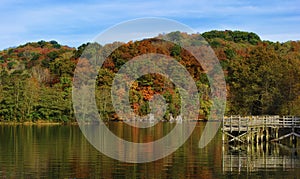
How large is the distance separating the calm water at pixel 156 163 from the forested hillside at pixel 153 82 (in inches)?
673

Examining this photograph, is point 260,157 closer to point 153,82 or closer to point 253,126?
point 253,126

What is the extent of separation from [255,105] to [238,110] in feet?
8.28

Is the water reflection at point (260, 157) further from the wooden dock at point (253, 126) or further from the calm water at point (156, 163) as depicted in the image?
the wooden dock at point (253, 126)

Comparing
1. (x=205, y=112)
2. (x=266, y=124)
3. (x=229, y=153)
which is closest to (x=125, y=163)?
(x=229, y=153)

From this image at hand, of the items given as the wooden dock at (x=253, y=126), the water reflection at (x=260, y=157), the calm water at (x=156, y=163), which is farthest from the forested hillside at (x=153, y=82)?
the calm water at (x=156, y=163)

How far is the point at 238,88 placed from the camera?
2785 inches

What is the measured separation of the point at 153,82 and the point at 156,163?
2364 inches

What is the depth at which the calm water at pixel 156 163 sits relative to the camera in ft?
104

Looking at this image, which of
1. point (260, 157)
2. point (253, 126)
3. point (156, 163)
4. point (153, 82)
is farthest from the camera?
point (153, 82)

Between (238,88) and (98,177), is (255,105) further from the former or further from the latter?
(98,177)

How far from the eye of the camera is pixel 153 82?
96312mm

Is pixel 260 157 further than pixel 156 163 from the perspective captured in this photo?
Yes

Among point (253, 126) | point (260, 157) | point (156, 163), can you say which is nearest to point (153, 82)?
point (253, 126)

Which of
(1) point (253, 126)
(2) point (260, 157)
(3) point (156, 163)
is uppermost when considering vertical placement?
(1) point (253, 126)
